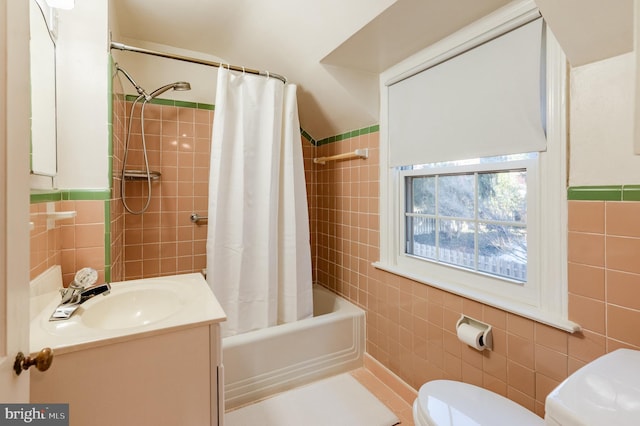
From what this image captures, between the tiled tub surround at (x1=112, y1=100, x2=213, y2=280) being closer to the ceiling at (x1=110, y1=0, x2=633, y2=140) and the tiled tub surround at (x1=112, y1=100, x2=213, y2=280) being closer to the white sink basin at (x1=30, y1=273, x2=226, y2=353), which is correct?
the ceiling at (x1=110, y1=0, x2=633, y2=140)

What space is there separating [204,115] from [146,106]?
0.40m

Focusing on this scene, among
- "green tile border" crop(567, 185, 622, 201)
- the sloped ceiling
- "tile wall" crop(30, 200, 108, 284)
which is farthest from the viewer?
"tile wall" crop(30, 200, 108, 284)

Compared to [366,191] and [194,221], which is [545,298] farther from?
[194,221]

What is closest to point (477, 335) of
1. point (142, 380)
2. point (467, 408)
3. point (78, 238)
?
point (467, 408)

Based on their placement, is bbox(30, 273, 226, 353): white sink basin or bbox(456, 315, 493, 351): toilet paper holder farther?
bbox(456, 315, 493, 351): toilet paper holder

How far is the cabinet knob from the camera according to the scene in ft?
2.05

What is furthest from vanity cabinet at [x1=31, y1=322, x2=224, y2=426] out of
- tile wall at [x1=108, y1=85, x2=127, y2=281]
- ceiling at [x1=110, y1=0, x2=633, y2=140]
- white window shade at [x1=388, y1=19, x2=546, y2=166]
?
ceiling at [x1=110, y1=0, x2=633, y2=140]

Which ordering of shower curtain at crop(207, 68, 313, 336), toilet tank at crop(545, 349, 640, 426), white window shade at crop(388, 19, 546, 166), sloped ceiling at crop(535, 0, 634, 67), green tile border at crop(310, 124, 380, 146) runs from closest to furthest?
toilet tank at crop(545, 349, 640, 426) < sloped ceiling at crop(535, 0, 634, 67) < white window shade at crop(388, 19, 546, 166) < shower curtain at crop(207, 68, 313, 336) < green tile border at crop(310, 124, 380, 146)

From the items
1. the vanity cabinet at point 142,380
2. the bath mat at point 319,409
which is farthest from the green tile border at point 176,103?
the bath mat at point 319,409

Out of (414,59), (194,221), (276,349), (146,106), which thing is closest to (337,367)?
(276,349)

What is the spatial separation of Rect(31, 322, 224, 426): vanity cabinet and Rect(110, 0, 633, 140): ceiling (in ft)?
4.99

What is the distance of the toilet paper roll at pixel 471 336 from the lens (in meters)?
1.33

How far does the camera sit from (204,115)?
2365 mm

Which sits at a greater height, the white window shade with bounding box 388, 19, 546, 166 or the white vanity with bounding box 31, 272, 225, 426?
the white window shade with bounding box 388, 19, 546, 166
